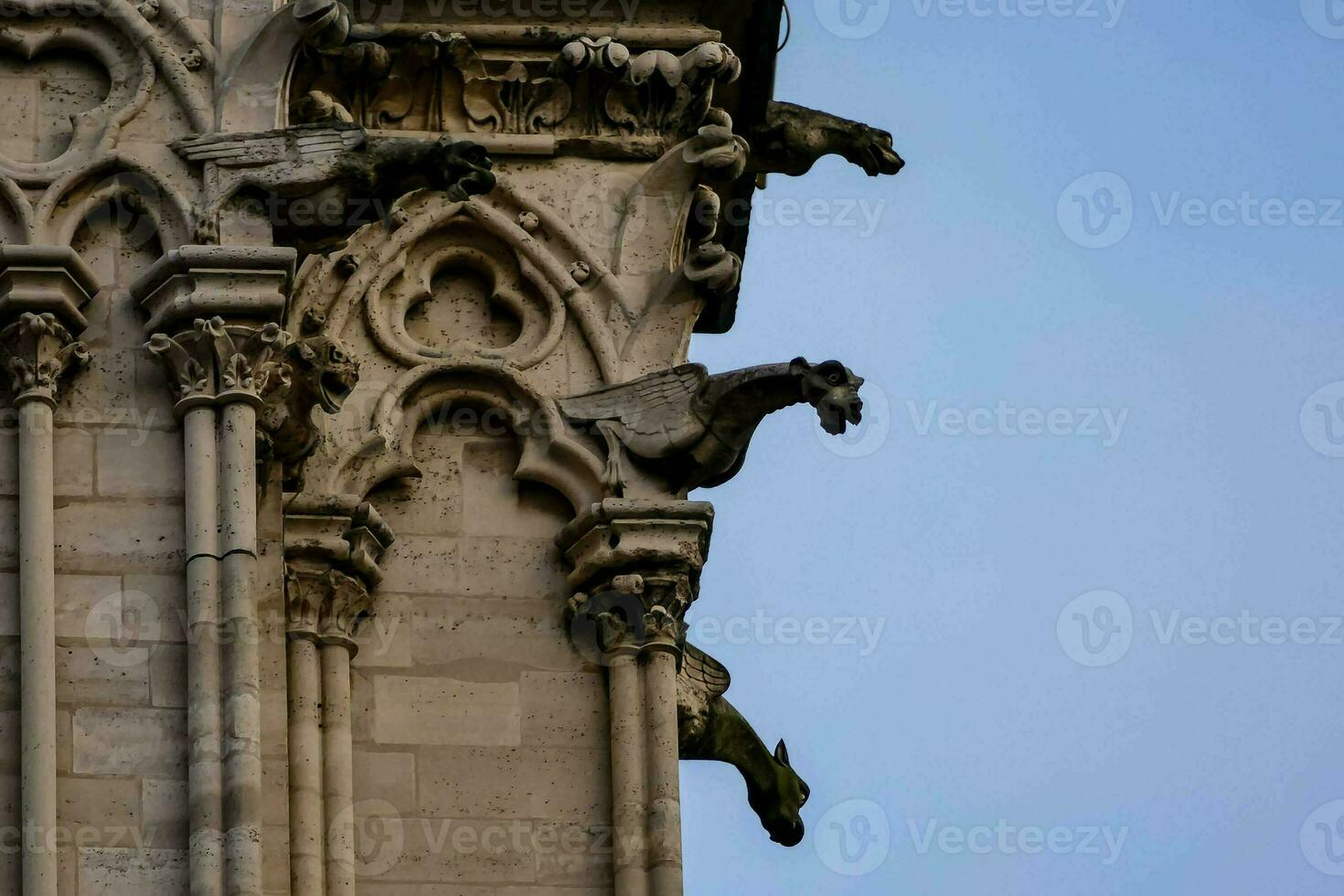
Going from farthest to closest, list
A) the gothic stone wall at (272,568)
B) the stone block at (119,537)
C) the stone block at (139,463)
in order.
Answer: the stone block at (139,463) → the stone block at (119,537) → the gothic stone wall at (272,568)

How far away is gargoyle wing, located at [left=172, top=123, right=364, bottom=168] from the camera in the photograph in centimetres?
2089

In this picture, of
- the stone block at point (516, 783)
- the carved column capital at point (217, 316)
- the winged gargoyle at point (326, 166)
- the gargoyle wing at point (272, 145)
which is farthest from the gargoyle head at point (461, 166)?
the stone block at point (516, 783)

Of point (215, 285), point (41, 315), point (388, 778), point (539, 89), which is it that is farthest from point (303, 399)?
point (539, 89)

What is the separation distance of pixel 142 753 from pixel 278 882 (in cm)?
88

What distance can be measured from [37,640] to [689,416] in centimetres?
371

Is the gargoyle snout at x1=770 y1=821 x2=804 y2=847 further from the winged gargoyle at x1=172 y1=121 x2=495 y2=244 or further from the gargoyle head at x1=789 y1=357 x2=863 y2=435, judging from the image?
the winged gargoyle at x1=172 y1=121 x2=495 y2=244

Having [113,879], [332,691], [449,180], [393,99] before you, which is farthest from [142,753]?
[393,99]

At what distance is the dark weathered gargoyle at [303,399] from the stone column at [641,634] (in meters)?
1.30

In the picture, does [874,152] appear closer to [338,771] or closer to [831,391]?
[831,391]

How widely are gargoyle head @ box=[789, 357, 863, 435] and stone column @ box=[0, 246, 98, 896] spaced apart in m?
3.30

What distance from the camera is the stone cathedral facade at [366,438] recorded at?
19641mm

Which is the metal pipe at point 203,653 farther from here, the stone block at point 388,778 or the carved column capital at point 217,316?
the stone block at point 388,778

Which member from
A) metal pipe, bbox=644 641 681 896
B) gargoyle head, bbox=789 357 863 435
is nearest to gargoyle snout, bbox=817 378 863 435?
gargoyle head, bbox=789 357 863 435

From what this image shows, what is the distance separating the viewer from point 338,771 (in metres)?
20.9
